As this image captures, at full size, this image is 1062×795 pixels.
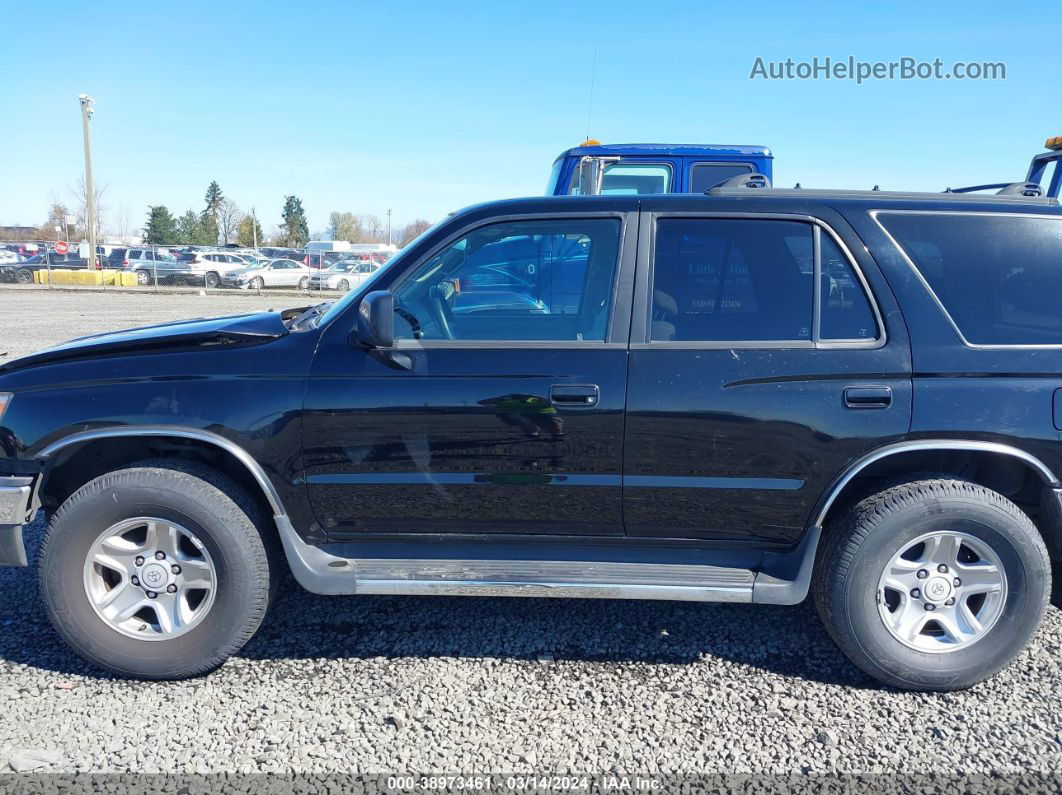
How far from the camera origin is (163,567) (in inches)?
127

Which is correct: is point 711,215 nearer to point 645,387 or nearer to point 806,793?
point 645,387

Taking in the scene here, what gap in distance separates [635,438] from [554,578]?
2.05 feet

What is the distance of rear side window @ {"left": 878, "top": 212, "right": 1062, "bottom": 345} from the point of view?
3170 millimetres

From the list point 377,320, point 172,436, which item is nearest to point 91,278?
point 172,436

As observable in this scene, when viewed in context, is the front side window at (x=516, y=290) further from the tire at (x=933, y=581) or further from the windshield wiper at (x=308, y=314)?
the tire at (x=933, y=581)

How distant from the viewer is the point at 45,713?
3.03 metres

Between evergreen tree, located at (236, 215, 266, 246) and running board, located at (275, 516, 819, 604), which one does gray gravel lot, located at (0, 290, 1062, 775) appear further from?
evergreen tree, located at (236, 215, 266, 246)

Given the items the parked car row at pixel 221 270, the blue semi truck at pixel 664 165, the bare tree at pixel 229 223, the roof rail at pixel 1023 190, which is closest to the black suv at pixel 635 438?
the roof rail at pixel 1023 190

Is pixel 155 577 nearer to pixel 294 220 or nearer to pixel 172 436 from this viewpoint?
pixel 172 436

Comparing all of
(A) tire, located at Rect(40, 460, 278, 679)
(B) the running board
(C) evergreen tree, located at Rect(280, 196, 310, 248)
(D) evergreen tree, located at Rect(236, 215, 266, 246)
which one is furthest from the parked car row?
(C) evergreen tree, located at Rect(280, 196, 310, 248)

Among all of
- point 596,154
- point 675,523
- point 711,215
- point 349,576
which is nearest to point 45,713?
point 349,576

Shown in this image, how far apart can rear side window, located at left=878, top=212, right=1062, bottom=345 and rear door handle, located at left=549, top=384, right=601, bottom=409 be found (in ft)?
4.31

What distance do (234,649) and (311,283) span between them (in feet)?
106

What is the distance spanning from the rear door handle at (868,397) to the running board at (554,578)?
510 millimetres
